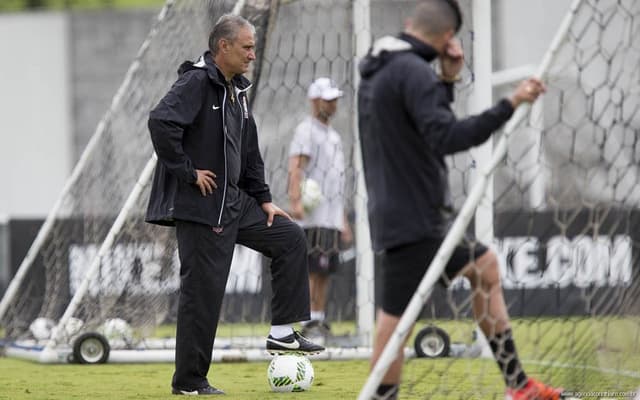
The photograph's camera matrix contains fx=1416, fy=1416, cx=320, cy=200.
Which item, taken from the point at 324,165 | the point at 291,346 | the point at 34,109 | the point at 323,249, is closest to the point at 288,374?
the point at 291,346

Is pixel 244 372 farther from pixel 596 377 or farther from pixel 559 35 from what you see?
pixel 559 35

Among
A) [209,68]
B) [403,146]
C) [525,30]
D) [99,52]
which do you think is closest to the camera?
[403,146]

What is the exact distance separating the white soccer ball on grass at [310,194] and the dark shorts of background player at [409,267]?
5093 mm

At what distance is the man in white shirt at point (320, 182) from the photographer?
1070 centimetres

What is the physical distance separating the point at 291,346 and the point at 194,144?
1.24 m

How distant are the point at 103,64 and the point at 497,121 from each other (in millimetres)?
17259

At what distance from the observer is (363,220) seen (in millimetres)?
10523

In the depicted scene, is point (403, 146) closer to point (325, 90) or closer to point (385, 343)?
point (385, 343)

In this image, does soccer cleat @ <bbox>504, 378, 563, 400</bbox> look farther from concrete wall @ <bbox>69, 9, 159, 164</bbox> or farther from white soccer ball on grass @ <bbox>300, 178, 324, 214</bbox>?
concrete wall @ <bbox>69, 9, 159, 164</bbox>

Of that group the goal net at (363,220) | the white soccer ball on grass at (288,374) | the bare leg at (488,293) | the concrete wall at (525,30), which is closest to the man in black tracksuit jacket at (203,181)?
the white soccer ball on grass at (288,374)

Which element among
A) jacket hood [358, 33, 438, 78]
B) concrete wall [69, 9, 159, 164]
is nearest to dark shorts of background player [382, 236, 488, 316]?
jacket hood [358, 33, 438, 78]

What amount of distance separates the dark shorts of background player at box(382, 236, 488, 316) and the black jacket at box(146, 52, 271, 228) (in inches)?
70.2

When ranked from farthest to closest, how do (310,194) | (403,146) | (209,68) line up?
(310,194)
(209,68)
(403,146)

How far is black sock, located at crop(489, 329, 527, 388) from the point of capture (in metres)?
5.82
